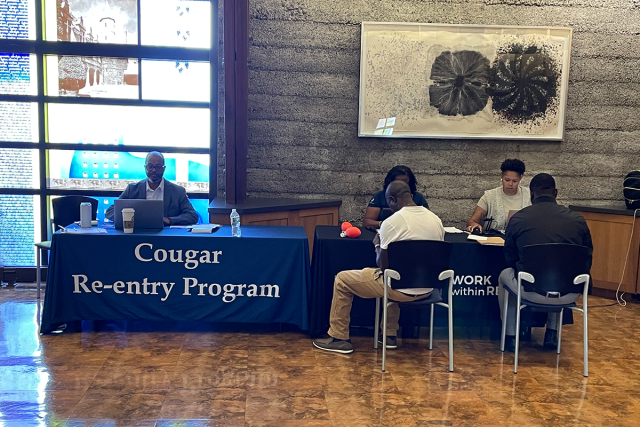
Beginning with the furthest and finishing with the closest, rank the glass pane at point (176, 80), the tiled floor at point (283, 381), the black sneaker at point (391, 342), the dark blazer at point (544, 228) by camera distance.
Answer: the glass pane at point (176, 80)
the black sneaker at point (391, 342)
the dark blazer at point (544, 228)
the tiled floor at point (283, 381)

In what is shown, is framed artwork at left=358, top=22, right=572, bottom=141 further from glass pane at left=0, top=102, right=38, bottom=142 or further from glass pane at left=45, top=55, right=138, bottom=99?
glass pane at left=0, top=102, right=38, bottom=142

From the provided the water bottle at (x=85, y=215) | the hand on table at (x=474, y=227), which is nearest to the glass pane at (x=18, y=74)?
the water bottle at (x=85, y=215)

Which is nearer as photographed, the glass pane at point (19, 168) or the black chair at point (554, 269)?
the black chair at point (554, 269)

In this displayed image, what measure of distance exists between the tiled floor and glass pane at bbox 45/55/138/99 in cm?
234

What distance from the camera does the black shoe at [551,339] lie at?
4176 millimetres

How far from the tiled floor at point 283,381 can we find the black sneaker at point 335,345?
0.06 meters

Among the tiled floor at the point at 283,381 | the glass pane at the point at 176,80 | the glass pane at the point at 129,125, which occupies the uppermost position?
the glass pane at the point at 176,80

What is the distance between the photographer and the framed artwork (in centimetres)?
581

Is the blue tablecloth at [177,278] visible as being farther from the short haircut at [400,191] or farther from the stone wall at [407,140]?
the stone wall at [407,140]

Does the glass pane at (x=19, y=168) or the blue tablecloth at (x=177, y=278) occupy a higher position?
the glass pane at (x=19, y=168)

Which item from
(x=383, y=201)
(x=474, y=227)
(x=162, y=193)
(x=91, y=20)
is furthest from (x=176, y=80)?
(x=474, y=227)

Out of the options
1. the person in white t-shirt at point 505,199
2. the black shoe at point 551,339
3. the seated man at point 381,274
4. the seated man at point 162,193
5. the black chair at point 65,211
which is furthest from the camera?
the black chair at point 65,211

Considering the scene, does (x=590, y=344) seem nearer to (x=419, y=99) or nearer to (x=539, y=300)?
(x=539, y=300)

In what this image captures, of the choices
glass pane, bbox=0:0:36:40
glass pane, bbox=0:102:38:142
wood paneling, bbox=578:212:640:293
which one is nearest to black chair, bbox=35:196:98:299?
glass pane, bbox=0:102:38:142
